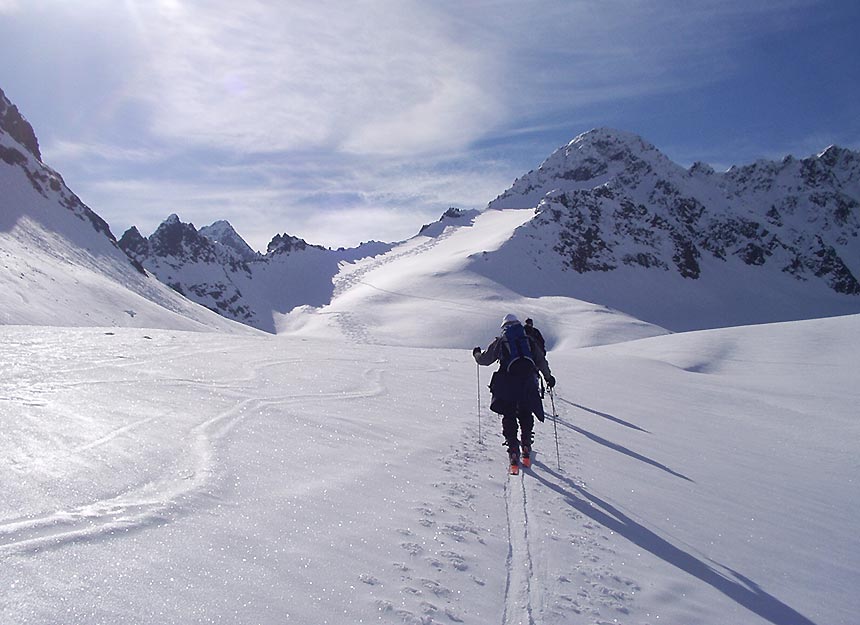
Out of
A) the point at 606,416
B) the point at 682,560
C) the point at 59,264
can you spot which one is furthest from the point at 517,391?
the point at 59,264

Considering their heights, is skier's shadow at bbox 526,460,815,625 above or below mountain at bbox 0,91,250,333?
below

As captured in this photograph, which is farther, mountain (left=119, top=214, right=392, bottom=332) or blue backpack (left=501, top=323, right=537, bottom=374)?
mountain (left=119, top=214, right=392, bottom=332)

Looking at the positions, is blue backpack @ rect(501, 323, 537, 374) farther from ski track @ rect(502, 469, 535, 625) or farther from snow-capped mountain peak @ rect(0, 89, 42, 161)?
snow-capped mountain peak @ rect(0, 89, 42, 161)

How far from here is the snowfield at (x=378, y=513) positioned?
10.4 feet

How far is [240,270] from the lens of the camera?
130 metres

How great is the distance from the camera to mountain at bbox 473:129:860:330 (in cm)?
10275

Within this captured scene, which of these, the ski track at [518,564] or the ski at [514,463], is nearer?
the ski track at [518,564]

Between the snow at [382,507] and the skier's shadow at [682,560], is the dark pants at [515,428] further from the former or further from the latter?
the skier's shadow at [682,560]

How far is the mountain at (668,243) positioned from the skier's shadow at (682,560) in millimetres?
84143

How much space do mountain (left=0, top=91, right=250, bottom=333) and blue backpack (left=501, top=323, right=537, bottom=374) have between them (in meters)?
27.2

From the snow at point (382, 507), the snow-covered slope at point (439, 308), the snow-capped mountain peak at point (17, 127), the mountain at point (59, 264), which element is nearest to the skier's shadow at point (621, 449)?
the snow at point (382, 507)

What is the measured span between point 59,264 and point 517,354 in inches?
1794

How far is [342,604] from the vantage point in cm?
310

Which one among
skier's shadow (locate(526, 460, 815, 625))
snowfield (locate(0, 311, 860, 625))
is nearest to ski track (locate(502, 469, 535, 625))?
snowfield (locate(0, 311, 860, 625))
